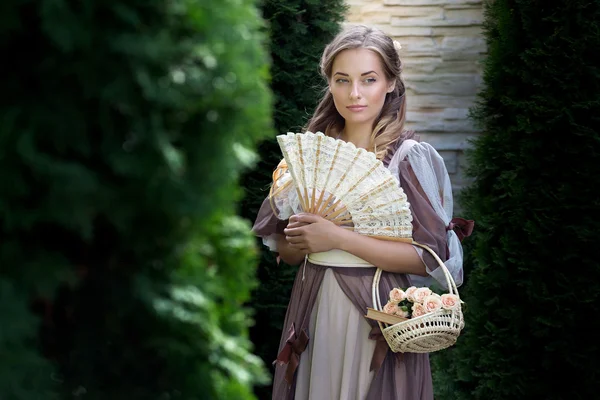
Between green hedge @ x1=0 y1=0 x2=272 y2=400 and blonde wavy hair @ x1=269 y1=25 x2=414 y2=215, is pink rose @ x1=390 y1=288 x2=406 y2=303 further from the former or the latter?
green hedge @ x1=0 y1=0 x2=272 y2=400

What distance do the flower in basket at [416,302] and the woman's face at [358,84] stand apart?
0.75m

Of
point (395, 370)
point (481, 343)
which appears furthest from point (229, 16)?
point (481, 343)

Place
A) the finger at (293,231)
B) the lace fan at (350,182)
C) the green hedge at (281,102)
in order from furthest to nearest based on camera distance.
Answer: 1. the green hedge at (281,102)
2. the finger at (293,231)
3. the lace fan at (350,182)

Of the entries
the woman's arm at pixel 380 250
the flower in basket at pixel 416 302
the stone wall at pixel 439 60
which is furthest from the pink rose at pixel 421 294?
the stone wall at pixel 439 60

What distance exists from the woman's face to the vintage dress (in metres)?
0.21

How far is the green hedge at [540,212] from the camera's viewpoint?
13.2ft

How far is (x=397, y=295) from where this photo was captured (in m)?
2.99

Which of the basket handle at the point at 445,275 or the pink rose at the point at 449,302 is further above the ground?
the basket handle at the point at 445,275

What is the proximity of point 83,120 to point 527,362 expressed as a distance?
11.0 feet

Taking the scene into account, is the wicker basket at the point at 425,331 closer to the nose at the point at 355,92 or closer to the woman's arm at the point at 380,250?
the woman's arm at the point at 380,250

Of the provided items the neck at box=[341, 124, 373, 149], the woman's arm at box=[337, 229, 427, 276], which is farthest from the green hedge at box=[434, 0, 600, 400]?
the woman's arm at box=[337, 229, 427, 276]

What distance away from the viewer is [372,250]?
3.12m

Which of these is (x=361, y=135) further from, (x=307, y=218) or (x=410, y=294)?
(x=410, y=294)

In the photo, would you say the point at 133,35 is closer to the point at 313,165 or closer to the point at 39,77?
the point at 39,77
